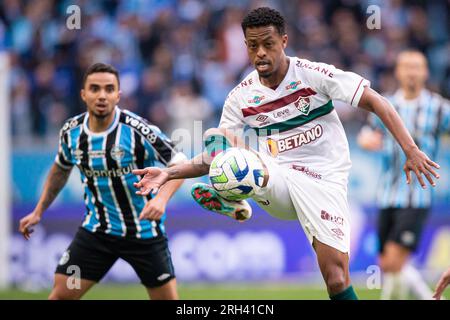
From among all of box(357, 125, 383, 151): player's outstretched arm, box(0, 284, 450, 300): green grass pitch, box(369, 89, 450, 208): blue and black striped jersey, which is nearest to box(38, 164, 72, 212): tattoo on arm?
box(0, 284, 450, 300): green grass pitch

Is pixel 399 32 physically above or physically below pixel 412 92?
above

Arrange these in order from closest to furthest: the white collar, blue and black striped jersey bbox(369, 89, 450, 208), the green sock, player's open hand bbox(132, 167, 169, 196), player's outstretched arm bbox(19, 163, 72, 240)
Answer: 1. player's open hand bbox(132, 167, 169, 196)
2. the green sock
3. the white collar
4. player's outstretched arm bbox(19, 163, 72, 240)
5. blue and black striped jersey bbox(369, 89, 450, 208)

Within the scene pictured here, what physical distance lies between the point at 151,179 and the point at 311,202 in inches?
46.6

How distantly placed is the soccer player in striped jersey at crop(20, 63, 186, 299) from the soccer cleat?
0.53 meters

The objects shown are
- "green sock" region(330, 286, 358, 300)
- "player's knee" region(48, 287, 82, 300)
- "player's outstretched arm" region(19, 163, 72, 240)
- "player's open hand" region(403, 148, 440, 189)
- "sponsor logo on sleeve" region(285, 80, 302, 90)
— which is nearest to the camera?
"player's open hand" region(403, 148, 440, 189)

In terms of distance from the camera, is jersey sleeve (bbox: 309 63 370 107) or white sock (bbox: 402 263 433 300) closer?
jersey sleeve (bbox: 309 63 370 107)

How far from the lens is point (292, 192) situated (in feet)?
20.6

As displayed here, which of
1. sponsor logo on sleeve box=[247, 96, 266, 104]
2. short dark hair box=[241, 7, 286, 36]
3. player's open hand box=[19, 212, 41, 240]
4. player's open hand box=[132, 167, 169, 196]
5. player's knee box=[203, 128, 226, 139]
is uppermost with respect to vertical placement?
short dark hair box=[241, 7, 286, 36]

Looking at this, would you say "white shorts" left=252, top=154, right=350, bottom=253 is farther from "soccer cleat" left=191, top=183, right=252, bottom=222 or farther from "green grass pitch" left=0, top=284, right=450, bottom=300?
"green grass pitch" left=0, top=284, right=450, bottom=300

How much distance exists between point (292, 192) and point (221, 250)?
17.9 feet

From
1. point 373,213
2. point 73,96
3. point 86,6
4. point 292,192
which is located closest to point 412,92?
point 373,213

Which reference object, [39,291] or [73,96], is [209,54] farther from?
[39,291]

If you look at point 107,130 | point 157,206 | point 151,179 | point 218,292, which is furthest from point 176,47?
point 151,179

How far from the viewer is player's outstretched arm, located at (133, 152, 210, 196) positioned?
18.7ft
